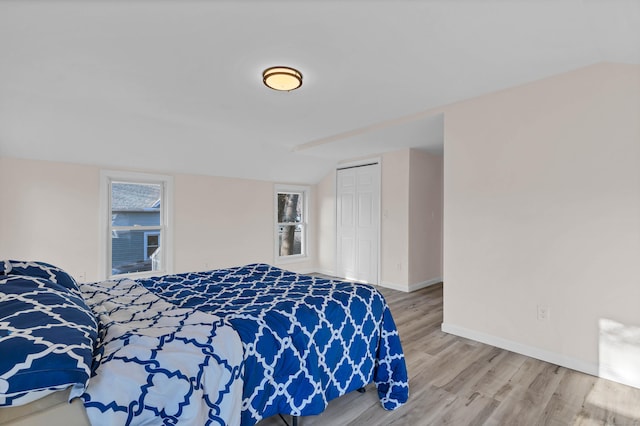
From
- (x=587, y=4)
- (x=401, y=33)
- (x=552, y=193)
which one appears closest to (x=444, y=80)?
(x=401, y=33)

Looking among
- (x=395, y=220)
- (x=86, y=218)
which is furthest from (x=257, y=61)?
(x=395, y=220)

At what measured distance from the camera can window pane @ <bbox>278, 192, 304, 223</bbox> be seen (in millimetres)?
6242

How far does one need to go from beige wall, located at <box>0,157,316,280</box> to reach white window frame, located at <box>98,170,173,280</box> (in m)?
0.06

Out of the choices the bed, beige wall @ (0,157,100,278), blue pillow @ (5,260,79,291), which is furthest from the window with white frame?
blue pillow @ (5,260,79,291)

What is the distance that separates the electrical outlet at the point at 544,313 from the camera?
2648 millimetres

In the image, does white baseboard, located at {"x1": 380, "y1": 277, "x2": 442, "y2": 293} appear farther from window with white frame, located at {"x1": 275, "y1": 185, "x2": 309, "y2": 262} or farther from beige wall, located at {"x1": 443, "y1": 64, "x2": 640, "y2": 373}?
window with white frame, located at {"x1": 275, "y1": 185, "x2": 309, "y2": 262}

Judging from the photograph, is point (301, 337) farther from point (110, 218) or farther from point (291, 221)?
point (291, 221)

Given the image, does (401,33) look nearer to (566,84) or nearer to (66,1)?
(566,84)

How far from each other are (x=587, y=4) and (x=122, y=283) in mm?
3448

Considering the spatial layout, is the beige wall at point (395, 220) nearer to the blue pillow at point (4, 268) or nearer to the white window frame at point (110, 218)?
the white window frame at point (110, 218)

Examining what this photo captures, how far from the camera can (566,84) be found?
2559 millimetres

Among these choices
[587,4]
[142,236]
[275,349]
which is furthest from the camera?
[142,236]

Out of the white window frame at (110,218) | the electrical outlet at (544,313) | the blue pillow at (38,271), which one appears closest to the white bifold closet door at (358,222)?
the electrical outlet at (544,313)

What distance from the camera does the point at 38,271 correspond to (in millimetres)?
1779
